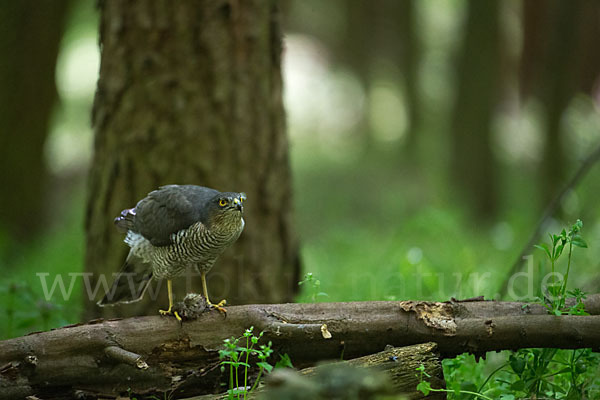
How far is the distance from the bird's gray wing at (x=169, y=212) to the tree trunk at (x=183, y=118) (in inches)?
38.5

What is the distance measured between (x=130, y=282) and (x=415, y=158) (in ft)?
40.0

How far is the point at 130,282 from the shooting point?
3.96 metres

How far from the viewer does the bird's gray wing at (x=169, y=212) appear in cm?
349

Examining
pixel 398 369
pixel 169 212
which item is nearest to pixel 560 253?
pixel 398 369

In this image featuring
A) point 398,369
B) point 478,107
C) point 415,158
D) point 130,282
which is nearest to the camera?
point 398,369

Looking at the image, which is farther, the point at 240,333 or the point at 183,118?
the point at 183,118

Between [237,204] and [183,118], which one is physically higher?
[183,118]

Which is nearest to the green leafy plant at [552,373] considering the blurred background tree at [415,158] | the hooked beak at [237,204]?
the blurred background tree at [415,158]

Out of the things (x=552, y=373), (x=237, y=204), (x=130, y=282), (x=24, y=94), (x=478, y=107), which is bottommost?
(x=552, y=373)

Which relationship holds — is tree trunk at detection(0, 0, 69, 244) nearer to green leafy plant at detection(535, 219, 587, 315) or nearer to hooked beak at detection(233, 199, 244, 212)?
hooked beak at detection(233, 199, 244, 212)

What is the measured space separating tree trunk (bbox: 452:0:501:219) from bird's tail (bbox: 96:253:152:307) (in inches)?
278

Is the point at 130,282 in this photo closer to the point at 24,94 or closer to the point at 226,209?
the point at 226,209

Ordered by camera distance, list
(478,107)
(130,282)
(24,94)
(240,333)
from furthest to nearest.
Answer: (478,107) < (24,94) < (130,282) < (240,333)

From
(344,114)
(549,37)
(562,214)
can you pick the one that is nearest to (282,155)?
(562,214)
